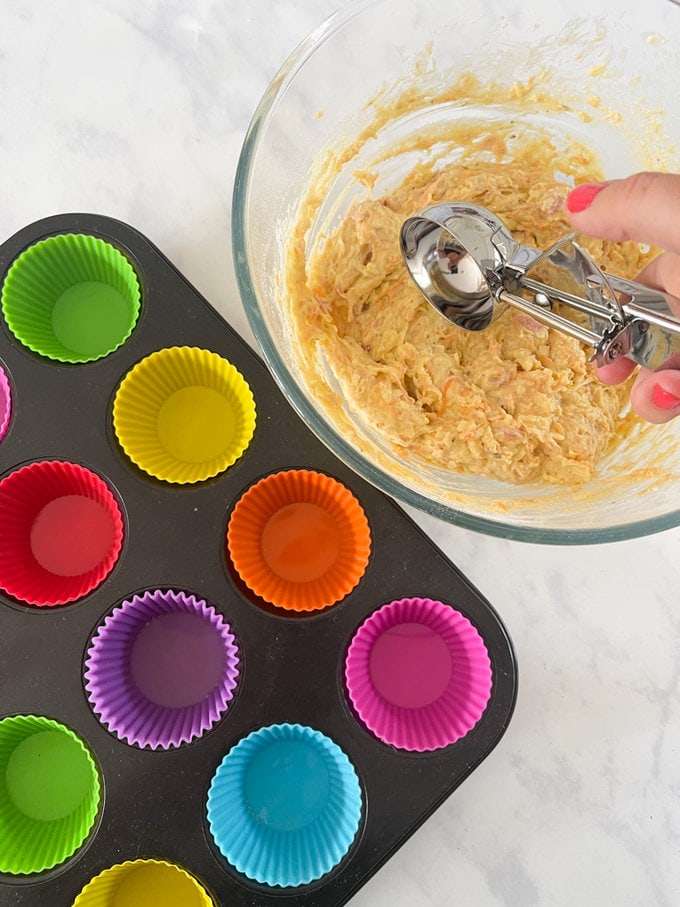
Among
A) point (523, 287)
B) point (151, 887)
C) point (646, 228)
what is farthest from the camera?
point (151, 887)

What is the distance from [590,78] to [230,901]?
151cm

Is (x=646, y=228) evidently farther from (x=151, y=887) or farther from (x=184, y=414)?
(x=151, y=887)

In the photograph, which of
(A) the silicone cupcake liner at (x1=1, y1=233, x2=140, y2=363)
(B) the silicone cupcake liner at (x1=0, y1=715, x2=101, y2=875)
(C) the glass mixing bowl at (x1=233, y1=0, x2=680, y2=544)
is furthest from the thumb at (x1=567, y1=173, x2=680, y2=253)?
(B) the silicone cupcake liner at (x1=0, y1=715, x2=101, y2=875)

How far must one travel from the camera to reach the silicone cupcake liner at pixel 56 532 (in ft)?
4.17

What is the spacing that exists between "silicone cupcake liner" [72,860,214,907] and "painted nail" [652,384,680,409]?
1.09 m

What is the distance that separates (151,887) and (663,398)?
118 centimetres

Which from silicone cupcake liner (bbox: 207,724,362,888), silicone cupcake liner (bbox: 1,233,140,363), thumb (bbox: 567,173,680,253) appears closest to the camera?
thumb (bbox: 567,173,680,253)

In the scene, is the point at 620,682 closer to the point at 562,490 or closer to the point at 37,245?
the point at 562,490

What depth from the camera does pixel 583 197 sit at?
1.07 m

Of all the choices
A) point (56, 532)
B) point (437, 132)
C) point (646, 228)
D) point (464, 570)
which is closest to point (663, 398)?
point (646, 228)

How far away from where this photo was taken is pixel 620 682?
53.9 inches

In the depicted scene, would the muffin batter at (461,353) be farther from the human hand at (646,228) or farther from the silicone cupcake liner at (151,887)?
the silicone cupcake liner at (151,887)

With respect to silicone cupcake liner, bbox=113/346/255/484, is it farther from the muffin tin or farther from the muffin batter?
the muffin batter

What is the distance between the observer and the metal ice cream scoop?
3.32 ft
